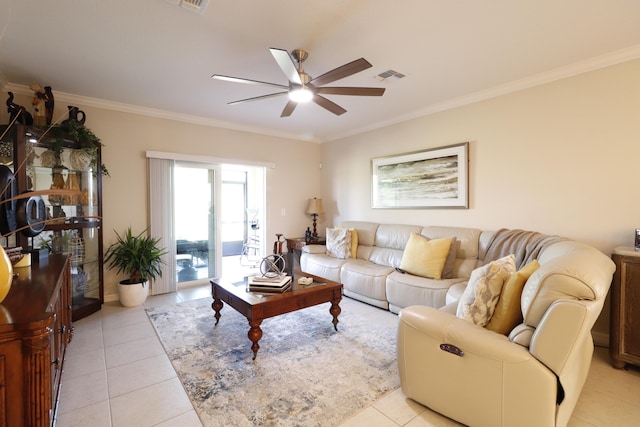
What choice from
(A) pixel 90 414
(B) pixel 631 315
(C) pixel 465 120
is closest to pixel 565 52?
(C) pixel 465 120

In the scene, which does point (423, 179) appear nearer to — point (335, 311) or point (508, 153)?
point (508, 153)

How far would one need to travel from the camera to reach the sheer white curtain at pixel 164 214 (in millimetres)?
4074

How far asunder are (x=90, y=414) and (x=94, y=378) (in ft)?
1.47

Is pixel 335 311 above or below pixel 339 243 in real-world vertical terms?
below

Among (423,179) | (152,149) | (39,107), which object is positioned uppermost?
(39,107)

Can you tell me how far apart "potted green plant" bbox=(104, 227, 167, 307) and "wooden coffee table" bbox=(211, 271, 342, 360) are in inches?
51.5

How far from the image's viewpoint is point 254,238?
701 cm

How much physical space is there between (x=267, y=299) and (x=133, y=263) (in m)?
2.25

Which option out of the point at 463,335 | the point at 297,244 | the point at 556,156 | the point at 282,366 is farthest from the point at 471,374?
the point at 297,244

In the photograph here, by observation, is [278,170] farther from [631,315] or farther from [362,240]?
[631,315]

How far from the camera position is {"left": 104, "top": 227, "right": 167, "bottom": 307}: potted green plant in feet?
11.9

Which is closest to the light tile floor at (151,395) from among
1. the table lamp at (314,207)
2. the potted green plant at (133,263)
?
the potted green plant at (133,263)

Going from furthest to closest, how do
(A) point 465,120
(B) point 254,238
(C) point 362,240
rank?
(B) point 254,238
(C) point 362,240
(A) point 465,120

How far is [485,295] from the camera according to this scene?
1756mm
